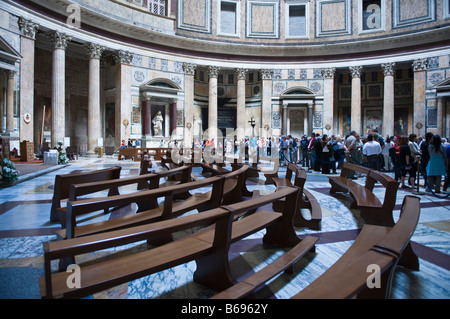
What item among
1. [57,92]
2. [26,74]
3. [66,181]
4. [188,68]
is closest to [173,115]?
[188,68]

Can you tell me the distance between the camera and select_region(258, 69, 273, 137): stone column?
2353 centimetres

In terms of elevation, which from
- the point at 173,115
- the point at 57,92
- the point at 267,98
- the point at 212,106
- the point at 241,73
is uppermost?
the point at 241,73

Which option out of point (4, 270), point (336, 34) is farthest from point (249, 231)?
point (336, 34)

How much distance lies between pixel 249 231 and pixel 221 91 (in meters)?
25.2

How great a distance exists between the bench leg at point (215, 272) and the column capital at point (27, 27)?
56.4 feet

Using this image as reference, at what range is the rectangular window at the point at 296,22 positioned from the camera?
23562mm

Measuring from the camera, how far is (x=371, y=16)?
73.4 feet

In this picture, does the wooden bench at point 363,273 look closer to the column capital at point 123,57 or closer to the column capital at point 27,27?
the column capital at point 27,27

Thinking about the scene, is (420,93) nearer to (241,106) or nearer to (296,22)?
(296,22)

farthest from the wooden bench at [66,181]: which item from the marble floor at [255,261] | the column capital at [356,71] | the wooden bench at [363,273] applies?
the column capital at [356,71]

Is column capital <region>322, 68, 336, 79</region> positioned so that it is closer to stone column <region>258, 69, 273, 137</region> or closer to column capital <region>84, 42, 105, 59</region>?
stone column <region>258, 69, 273, 137</region>

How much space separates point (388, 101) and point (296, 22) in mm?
9818
